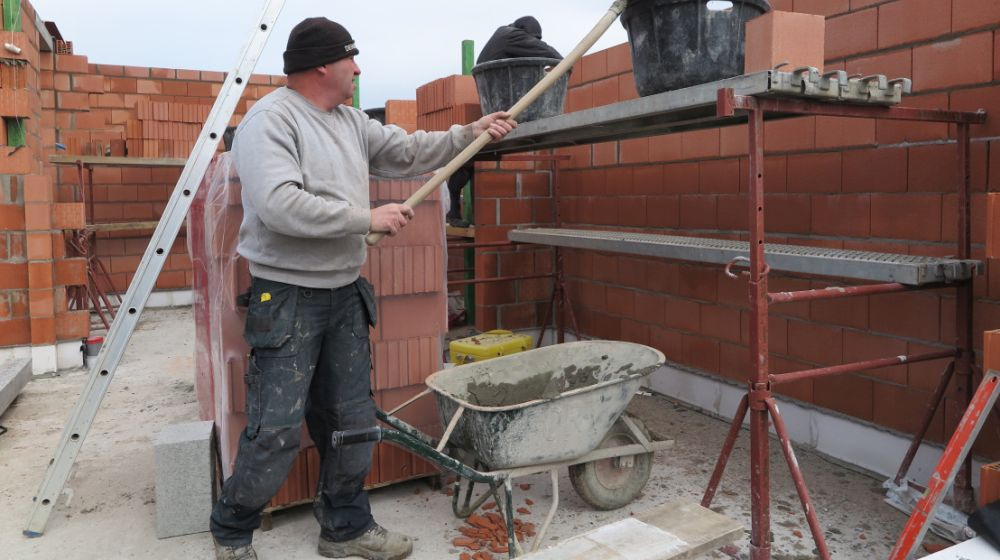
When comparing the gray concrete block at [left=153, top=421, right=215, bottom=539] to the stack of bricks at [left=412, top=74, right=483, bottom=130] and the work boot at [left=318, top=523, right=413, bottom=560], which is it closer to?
the work boot at [left=318, top=523, right=413, bottom=560]

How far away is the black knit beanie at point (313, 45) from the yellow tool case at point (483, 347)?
213cm

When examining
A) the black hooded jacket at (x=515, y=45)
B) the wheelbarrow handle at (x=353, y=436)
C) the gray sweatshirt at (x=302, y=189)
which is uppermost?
the black hooded jacket at (x=515, y=45)

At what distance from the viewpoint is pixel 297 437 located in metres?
2.52

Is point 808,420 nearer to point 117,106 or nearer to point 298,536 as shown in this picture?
point 298,536

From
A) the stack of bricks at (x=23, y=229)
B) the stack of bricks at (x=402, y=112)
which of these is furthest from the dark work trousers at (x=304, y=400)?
the stack of bricks at (x=402, y=112)

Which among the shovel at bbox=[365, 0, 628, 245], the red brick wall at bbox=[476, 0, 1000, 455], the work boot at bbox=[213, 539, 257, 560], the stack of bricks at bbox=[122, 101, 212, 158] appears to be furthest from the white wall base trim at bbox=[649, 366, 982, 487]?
the stack of bricks at bbox=[122, 101, 212, 158]

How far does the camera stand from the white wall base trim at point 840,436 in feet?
10.3

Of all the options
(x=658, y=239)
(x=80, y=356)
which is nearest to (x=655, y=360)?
(x=658, y=239)

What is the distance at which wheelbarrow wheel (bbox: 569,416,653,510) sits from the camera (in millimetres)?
2934

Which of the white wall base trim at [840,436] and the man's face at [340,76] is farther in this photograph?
the white wall base trim at [840,436]

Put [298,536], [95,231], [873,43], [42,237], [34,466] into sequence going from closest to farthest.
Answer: [298,536] < [873,43] < [34,466] < [42,237] < [95,231]

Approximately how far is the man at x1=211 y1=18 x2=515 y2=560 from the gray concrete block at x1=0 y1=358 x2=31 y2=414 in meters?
2.54

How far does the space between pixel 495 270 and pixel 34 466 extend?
3.14 meters

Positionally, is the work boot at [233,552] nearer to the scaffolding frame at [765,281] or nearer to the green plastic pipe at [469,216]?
the scaffolding frame at [765,281]
